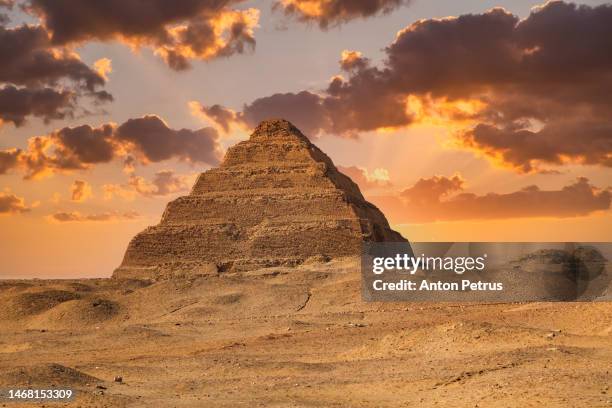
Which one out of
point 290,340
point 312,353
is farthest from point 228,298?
point 312,353

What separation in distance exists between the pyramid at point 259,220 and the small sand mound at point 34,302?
23.1 m

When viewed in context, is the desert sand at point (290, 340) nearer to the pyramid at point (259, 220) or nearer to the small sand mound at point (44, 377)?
the small sand mound at point (44, 377)

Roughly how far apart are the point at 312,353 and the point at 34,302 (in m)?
22.1

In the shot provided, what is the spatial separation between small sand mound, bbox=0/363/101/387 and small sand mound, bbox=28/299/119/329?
19.2 meters

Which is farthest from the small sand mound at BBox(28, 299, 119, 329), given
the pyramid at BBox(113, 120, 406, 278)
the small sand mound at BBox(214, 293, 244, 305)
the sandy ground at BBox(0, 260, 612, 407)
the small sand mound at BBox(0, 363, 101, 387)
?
the pyramid at BBox(113, 120, 406, 278)

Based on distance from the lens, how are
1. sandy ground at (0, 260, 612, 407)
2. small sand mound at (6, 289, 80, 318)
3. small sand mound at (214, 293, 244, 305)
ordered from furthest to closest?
small sand mound at (214, 293, 244, 305) < small sand mound at (6, 289, 80, 318) < sandy ground at (0, 260, 612, 407)

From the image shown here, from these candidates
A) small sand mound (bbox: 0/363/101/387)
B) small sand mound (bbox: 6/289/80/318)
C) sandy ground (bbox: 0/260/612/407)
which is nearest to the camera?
sandy ground (bbox: 0/260/612/407)

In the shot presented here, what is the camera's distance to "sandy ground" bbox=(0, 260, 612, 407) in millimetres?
13016

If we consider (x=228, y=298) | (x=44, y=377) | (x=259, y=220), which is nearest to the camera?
(x=44, y=377)

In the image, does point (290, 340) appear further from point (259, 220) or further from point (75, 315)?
point (259, 220)

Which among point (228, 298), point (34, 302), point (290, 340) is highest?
point (34, 302)

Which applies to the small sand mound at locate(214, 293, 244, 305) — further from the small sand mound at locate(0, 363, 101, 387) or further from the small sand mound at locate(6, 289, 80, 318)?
the small sand mound at locate(0, 363, 101, 387)

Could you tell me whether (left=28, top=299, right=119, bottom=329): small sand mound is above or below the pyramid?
below

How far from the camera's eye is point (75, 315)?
34.5 m
